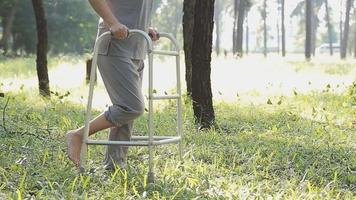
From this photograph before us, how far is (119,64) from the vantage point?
4.05 m

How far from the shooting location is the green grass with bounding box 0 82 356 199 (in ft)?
12.4

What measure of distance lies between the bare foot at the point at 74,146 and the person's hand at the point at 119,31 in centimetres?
87

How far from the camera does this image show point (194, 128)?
6.89m

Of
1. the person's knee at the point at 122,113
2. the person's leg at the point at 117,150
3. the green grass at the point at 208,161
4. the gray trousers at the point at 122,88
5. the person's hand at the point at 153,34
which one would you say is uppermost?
the person's hand at the point at 153,34

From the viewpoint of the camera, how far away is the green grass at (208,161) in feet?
12.4

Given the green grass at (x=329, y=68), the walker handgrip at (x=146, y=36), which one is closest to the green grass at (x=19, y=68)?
the green grass at (x=329, y=68)

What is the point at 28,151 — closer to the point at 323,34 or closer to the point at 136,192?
the point at 136,192

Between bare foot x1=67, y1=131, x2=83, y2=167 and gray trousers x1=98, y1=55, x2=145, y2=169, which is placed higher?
gray trousers x1=98, y1=55, x2=145, y2=169

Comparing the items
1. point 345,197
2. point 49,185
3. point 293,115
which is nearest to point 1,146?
point 49,185

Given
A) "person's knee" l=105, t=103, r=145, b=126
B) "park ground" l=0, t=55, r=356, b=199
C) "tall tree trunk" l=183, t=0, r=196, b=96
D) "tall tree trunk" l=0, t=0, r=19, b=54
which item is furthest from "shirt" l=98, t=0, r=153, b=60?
"tall tree trunk" l=0, t=0, r=19, b=54

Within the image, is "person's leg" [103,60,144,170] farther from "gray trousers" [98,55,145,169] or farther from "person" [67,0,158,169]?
"gray trousers" [98,55,145,169]

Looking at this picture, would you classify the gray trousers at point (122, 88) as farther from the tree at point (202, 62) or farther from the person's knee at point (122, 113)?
the tree at point (202, 62)

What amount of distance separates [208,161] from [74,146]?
4.23 feet

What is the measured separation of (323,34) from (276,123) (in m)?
96.5
